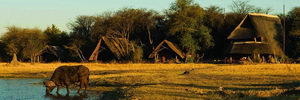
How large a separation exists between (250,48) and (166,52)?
13702 millimetres

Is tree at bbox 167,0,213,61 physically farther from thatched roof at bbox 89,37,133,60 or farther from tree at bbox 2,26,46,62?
tree at bbox 2,26,46,62

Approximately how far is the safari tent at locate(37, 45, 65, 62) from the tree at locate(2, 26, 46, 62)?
1133 mm

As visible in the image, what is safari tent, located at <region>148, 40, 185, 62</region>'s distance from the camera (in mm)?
58969

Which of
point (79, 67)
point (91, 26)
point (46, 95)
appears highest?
point (91, 26)

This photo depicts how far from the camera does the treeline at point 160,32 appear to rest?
5831cm

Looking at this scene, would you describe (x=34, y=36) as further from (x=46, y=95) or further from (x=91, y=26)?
(x=46, y=95)

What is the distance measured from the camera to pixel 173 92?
55.9 ft

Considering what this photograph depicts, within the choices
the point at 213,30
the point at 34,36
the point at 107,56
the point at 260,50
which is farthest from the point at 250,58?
the point at 34,36

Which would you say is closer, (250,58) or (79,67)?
(79,67)

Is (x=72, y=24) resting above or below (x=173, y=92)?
above

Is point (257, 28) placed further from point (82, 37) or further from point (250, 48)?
point (82, 37)

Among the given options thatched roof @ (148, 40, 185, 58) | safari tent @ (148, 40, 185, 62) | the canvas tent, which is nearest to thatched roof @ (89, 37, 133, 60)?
thatched roof @ (148, 40, 185, 58)

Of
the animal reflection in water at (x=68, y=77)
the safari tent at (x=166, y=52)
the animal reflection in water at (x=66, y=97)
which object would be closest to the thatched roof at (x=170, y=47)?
the safari tent at (x=166, y=52)

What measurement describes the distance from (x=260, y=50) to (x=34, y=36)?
40769 mm
